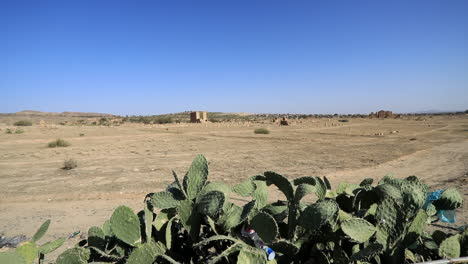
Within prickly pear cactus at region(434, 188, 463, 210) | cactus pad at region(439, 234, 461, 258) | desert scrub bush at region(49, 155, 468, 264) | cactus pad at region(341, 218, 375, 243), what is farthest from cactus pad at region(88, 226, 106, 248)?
prickly pear cactus at region(434, 188, 463, 210)

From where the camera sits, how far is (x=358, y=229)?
134cm

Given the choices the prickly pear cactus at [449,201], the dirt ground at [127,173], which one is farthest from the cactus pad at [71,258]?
the dirt ground at [127,173]

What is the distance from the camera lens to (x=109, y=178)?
8.33 metres

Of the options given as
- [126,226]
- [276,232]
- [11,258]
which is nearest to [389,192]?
[276,232]


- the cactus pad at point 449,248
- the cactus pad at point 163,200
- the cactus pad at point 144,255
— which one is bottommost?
the cactus pad at point 449,248

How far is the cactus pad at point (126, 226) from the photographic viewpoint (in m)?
1.38

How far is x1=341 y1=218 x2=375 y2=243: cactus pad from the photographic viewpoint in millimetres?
1323

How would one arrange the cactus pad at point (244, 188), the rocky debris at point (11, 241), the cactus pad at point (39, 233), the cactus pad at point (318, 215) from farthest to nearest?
the rocky debris at point (11, 241)
the cactus pad at point (244, 188)
the cactus pad at point (39, 233)
the cactus pad at point (318, 215)

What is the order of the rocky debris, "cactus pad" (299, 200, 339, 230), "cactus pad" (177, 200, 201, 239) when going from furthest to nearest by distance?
the rocky debris < "cactus pad" (177, 200, 201, 239) < "cactus pad" (299, 200, 339, 230)

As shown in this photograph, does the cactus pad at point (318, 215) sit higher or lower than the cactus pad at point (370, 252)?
higher

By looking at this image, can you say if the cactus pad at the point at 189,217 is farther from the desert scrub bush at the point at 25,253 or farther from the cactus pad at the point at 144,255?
the desert scrub bush at the point at 25,253

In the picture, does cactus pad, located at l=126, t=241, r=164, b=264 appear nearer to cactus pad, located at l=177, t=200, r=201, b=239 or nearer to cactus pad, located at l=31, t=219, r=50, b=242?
cactus pad, located at l=177, t=200, r=201, b=239

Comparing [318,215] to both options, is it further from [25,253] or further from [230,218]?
[25,253]

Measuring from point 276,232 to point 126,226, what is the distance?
2.26 feet
